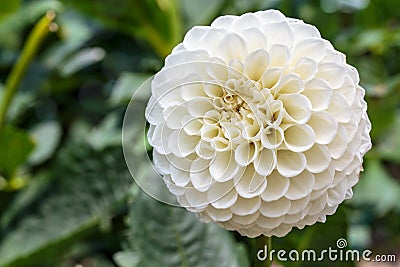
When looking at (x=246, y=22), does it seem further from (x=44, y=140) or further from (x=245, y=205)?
(x=44, y=140)

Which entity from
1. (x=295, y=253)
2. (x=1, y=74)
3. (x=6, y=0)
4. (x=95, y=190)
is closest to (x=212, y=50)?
(x=295, y=253)

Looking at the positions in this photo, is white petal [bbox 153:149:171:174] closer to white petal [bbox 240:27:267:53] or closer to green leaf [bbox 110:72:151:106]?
white petal [bbox 240:27:267:53]

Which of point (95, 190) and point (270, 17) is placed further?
point (95, 190)

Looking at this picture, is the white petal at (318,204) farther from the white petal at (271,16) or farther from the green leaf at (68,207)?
the green leaf at (68,207)

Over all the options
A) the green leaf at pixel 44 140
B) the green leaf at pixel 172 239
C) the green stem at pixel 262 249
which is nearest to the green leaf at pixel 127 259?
the green leaf at pixel 172 239

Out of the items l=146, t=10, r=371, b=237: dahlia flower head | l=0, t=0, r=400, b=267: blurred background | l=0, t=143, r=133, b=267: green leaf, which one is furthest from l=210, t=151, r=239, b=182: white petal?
l=0, t=143, r=133, b=267: green leaf

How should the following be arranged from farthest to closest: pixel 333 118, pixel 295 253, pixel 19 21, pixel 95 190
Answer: pixel 19 21, pixel 95 190, pixel 295 253, pixel 333 118

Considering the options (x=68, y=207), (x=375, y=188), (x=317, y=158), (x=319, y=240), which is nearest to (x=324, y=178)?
(x=317, y=158)

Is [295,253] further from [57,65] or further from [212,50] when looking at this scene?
[57,65]
